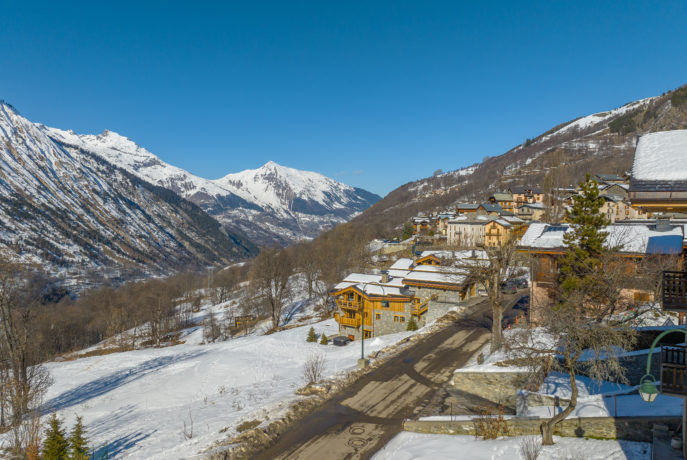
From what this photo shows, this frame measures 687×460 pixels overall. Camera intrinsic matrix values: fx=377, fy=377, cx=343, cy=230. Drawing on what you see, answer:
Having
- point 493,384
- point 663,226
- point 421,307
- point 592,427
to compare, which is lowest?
point 421,307

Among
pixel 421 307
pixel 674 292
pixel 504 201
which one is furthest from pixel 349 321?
pixel 504 201

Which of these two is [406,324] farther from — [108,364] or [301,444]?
[108,364]

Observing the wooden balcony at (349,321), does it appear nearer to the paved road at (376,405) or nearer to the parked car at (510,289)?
the paved road at (376,405)

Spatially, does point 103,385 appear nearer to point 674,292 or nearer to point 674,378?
point 674,378

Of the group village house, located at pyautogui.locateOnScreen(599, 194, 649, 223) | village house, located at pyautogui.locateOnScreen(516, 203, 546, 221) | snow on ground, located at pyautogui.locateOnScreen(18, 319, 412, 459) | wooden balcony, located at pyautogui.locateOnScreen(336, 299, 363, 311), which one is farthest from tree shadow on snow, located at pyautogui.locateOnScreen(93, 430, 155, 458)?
village house, located at pyautogui.locateOnScreen(516, 203, 546, 221)

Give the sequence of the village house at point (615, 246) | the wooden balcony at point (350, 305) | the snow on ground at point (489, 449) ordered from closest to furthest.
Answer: the snow on ground at point (489, 449), the village house at point (615, 246), the wooden balcony at point (350, 305)

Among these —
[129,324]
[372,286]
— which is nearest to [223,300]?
[129,324]

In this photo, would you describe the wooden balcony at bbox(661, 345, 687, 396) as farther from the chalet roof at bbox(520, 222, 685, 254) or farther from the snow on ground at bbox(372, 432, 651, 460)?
the chalet roof at bbox(520, 222, 685, 254)

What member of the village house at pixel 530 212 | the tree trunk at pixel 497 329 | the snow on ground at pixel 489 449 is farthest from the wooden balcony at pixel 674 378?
the village house at pixel 530 212
